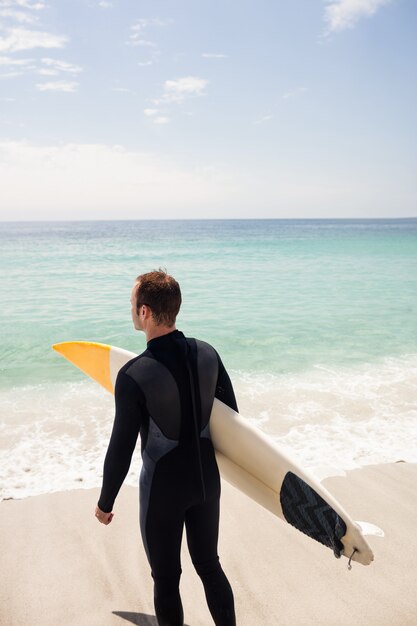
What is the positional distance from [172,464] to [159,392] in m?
0.31

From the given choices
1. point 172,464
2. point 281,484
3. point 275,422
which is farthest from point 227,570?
point 275,422

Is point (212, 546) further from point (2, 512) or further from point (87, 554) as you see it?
point (2, 512)

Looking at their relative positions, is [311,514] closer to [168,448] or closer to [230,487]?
[168,448]

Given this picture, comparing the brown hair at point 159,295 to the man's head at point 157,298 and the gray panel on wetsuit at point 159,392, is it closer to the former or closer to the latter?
the man's head at point 157,298

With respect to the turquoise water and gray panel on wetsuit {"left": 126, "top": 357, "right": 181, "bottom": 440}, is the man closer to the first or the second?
gray panel on wetsuit {"left": 126, "top": 357, "right": 181, "bottom": 440}

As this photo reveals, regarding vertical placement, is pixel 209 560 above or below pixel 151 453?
below

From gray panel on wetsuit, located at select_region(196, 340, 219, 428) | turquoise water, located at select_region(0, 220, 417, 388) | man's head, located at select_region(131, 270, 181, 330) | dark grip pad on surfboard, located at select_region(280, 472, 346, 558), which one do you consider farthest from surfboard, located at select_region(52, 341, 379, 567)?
turquoise water, located at select_region(0, 220, 417, 388)

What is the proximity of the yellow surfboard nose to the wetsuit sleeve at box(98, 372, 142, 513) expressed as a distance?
106cm

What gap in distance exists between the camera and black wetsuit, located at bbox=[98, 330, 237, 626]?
5.60ft

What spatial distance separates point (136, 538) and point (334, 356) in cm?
539

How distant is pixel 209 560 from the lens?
1815mm

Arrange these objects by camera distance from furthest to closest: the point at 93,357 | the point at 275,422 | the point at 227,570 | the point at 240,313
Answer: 1. the point at 240,313
2. the point at 275,422
3. the point at 93,357
4. the point at 227,570

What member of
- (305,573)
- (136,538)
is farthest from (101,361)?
(305,573)

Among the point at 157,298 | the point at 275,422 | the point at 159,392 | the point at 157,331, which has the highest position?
the point at 157,298
